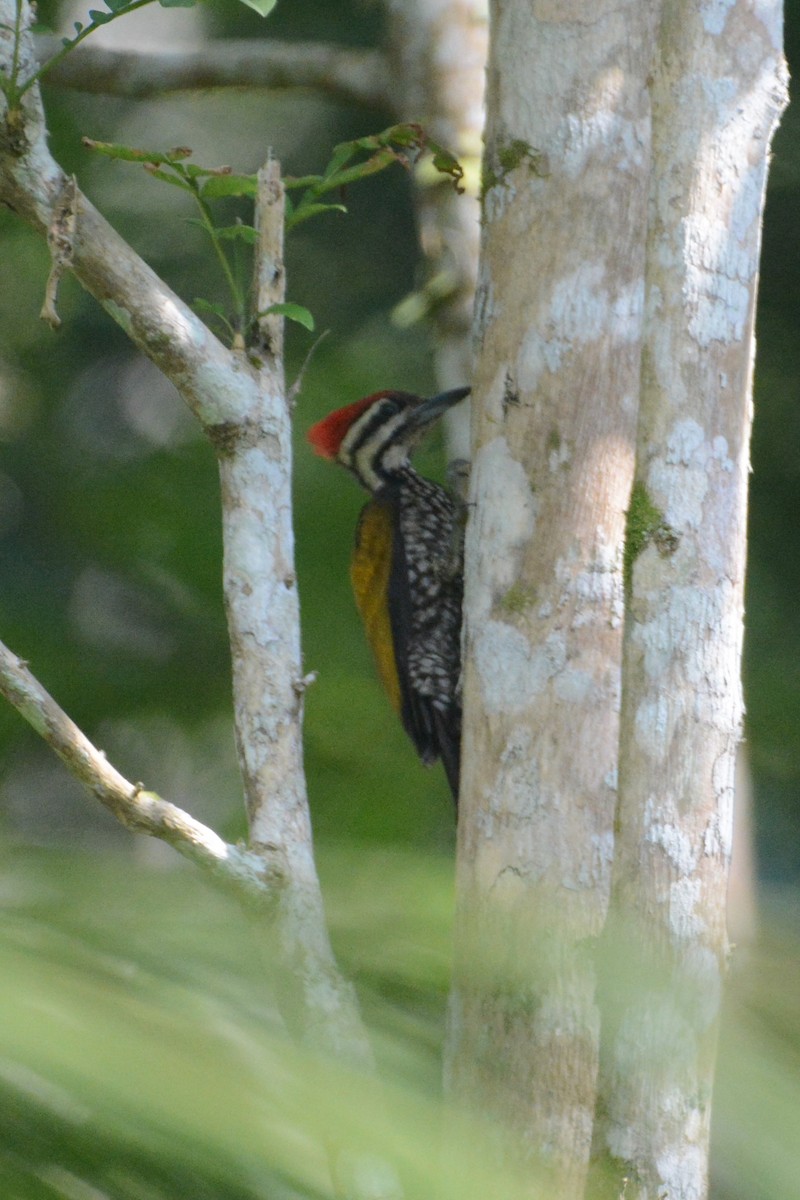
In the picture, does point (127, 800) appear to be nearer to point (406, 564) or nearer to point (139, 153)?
point (139, 153)

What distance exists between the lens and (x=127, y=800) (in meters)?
1.69

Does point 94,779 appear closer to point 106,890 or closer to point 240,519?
point 240,519

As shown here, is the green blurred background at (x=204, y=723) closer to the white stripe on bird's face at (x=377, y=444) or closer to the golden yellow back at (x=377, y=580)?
the golden yellow back at (x=377, y=580)

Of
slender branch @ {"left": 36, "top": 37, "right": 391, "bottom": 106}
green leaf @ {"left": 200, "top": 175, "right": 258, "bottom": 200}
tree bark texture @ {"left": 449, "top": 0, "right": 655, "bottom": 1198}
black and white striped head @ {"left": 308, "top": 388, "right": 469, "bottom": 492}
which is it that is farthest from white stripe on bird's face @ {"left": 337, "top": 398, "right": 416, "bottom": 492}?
green leaf @ {"left": 200, "top": 175, "right": 258, "bottom": 200}

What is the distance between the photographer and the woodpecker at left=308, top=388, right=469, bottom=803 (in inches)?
143

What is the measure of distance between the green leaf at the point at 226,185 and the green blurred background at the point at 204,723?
1.19 metres

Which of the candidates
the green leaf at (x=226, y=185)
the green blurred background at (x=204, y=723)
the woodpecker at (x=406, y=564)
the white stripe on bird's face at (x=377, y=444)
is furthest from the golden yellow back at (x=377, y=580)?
the green leaf at (x=226, y=185)

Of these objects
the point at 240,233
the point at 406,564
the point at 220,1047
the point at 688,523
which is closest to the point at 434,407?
the point at 406,564

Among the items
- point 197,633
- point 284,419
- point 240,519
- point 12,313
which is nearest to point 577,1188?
point 240,519

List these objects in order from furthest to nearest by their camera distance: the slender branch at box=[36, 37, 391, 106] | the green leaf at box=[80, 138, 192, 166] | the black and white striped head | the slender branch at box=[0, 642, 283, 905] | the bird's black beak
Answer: the slender branch at box=[36, 37, 391, 106] → the black and white striped head → the bird's black beak → the green leaf at box=[80, 138, 192, 166] → the slender branch at box=[0, 642, 283, 905]

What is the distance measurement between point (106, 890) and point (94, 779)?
49.2 inches

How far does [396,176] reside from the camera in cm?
657

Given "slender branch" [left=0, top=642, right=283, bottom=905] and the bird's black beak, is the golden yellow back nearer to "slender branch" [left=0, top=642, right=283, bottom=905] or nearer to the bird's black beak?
the bird's black beak

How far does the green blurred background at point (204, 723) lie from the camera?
42 cm
